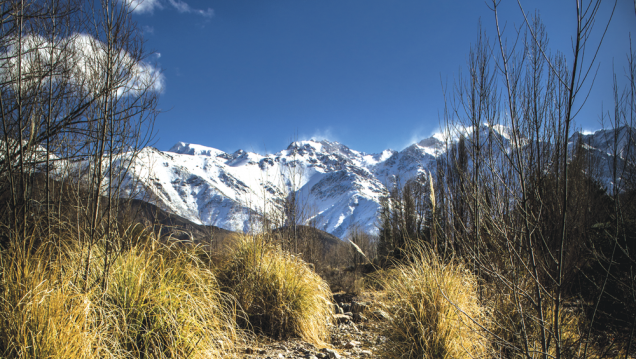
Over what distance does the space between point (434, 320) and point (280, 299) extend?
182 cm

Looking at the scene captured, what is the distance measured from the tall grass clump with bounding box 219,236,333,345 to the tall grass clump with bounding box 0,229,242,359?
1.03 m

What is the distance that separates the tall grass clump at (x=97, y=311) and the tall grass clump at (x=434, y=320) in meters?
1.55

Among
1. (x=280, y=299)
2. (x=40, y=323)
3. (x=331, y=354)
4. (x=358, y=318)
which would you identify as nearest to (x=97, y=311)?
(x=40, y=323)

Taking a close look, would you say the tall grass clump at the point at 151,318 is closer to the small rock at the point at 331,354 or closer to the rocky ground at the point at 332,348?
the rocky ground at the point at 332,348

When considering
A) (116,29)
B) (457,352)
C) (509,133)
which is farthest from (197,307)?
(509,133)

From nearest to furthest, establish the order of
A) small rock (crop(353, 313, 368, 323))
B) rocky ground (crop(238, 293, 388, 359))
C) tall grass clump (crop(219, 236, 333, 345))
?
1. rocky ground (crop(238, 293, 388, 359))
2. tall grass clump (crop(219, 236, 333, 345))
3. small rock (crop(353, 313, 368, 323))

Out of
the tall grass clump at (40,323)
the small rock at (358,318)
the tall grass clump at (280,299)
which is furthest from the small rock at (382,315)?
the small rock at (358,318)

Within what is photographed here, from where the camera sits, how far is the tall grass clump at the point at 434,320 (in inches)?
97.3

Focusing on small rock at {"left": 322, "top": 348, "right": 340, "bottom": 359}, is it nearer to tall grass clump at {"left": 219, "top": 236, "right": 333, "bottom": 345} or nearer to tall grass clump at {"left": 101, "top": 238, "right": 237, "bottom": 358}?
tall grass clump at {"left": 219, "top": 236, "right": 333, "bottom": 345}

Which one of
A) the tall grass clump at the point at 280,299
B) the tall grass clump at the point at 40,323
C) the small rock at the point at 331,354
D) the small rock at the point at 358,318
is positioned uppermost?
the tall grass clump at the point at 40,323

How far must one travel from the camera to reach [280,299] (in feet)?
11.8

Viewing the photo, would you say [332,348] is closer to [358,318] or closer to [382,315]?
[382,315]

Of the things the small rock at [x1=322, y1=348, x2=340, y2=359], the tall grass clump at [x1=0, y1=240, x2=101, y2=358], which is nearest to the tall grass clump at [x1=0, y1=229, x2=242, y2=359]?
the tall grass clump at [x1=0, y1=240, x2=101, y2=358]

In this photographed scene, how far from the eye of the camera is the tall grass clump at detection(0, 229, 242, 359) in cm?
166
